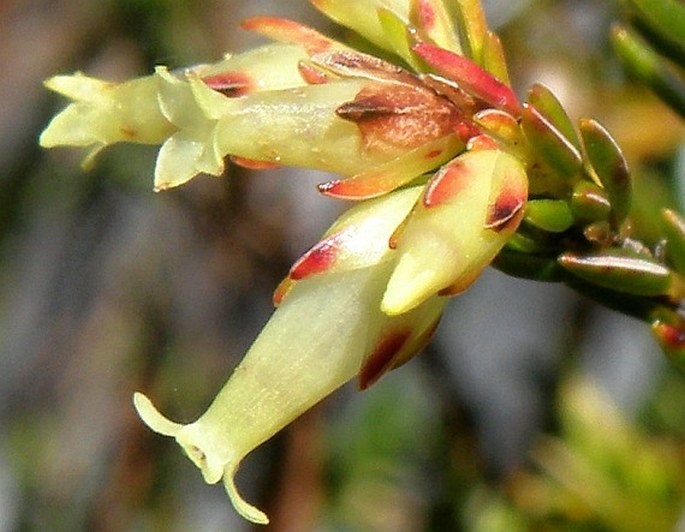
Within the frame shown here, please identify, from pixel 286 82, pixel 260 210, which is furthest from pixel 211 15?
pixel 286 82

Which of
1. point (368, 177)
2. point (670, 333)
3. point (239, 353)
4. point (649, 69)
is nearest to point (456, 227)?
point (368, 177)

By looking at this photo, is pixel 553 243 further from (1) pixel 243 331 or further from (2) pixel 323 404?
(1) pixel 243 331

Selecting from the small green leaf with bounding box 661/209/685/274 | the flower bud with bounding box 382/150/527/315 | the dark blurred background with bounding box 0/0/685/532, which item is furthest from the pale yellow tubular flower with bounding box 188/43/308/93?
the dark blurred background with bounding box 0/0/685/532

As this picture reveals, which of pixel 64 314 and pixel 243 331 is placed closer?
pixel 243 331

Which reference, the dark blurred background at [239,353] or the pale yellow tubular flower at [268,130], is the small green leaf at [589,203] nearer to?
the pale yellow tubular flower at [268,130]

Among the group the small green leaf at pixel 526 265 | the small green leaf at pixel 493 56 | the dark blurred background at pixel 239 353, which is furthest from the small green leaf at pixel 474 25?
the dark blurred background at pixel 239 353
